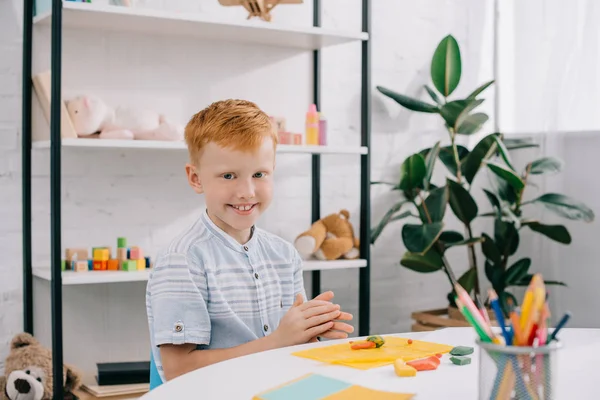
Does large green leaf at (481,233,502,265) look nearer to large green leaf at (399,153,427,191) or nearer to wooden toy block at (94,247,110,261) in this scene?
large green leaf at (399,153,427,191)

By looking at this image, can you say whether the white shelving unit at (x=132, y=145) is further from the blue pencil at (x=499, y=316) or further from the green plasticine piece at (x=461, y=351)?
the blue pencil at (x=499, y=316)

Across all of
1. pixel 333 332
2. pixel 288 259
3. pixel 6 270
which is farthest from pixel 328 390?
pixel 6 270

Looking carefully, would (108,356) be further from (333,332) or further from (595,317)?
(595,317)

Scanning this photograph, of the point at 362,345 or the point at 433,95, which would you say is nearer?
the point at 362,345

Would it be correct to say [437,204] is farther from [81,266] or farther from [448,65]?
[81,266]

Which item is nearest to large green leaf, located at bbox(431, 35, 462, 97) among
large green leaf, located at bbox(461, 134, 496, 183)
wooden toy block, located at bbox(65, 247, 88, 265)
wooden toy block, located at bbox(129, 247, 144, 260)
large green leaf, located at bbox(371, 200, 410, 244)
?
large green leaf, located at bbox(461, 134, 496, 183)

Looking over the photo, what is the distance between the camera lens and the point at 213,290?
1294 millimetres

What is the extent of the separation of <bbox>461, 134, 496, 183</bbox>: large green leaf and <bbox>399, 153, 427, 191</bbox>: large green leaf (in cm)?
16

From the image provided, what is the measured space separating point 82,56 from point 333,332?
1497mm

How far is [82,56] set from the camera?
237 cm

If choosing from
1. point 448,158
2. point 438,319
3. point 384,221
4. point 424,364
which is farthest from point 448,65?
point 424,364

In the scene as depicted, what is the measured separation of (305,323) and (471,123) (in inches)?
67.8

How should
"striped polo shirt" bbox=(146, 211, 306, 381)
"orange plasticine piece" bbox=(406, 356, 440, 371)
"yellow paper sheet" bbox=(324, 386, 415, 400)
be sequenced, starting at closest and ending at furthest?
1. "yellow paper sheet" bbox=(324, 386, 415, 400)
2. "orange plasticine piece" bbox=(406, 356, 440, 371)
3. "striped polo shirt" bbox=(146, 211, 306, 381)

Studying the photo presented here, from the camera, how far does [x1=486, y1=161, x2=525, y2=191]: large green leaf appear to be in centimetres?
253
